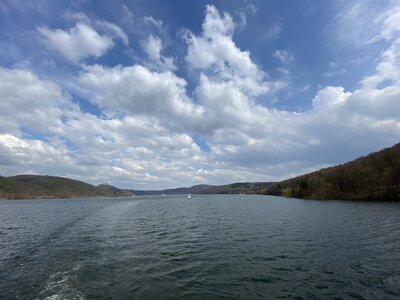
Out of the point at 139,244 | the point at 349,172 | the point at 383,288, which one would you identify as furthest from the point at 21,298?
the point at 349,172

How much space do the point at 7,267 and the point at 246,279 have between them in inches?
894

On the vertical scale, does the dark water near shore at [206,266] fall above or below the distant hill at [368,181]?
below

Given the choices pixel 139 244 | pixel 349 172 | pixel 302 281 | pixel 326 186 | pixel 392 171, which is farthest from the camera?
pixel 326 186

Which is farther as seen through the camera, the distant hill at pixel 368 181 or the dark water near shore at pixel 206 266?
the distant hill at pixel 368 181

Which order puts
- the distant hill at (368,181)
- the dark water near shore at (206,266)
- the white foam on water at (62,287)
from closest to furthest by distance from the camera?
the white foam on water at (62,287), the dark water near shore at (206,266), the distant hill at (368,181)

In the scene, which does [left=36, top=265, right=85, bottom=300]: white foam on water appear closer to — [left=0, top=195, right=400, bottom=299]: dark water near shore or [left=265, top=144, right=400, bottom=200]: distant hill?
[left=0, top=195, right=400, bottom=299]: dark water near shore

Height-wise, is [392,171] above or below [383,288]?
above

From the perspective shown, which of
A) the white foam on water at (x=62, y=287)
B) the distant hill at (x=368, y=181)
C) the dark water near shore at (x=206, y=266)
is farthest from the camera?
the distant hill at (x=368, y=181)

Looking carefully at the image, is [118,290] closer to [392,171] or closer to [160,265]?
[160,265]

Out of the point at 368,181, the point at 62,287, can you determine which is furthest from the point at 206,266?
the point at 368,181

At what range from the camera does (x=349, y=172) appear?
454 ft

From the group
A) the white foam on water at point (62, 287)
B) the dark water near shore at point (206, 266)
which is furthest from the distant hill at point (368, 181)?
the white foam on water at point (62, 287)

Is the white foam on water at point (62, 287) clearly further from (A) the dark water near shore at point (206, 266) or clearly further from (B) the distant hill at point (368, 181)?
(B) the distant hill at point (368, 181)

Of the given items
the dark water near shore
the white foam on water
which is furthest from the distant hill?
the white foam on water
